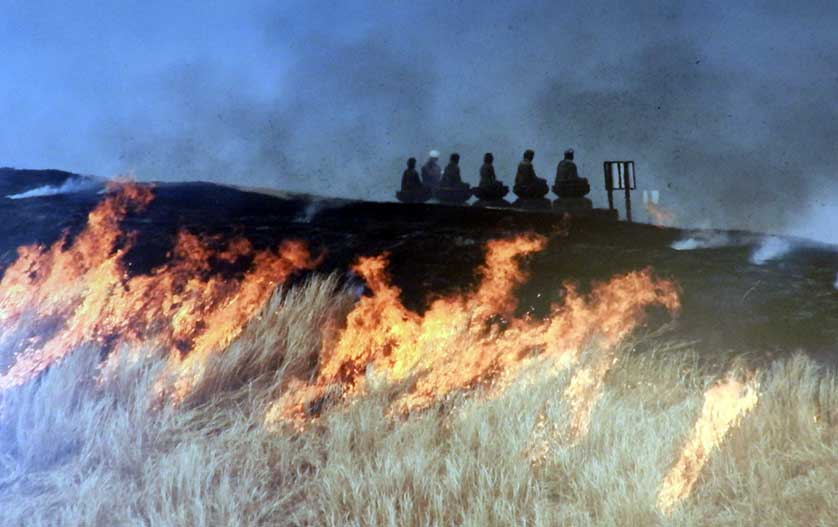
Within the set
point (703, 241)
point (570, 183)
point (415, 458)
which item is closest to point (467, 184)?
point (570, 183)

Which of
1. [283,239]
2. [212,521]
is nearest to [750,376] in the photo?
[212,521]

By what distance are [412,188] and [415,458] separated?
450 centimetres

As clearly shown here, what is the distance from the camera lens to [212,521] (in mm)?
3979

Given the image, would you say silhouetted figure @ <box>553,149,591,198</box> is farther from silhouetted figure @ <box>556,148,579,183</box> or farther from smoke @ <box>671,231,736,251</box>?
smoke @ <box>671,231,736,251</box>

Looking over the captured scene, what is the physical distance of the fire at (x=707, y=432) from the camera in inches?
152

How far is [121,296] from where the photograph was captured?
6156 millimetres

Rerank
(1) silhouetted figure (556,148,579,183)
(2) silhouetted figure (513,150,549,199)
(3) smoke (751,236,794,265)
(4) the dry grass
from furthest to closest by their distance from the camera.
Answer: (2) silhouetted figure (513,150,549,199), (1) silhouetted figure (556,148,579,183), (3) smoke (751,236,794,265), (4) the dry grass

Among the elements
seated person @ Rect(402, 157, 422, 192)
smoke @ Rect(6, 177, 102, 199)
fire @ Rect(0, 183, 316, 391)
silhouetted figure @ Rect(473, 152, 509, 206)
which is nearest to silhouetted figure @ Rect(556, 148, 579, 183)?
silhouetted figure @ Rect(473, 152, 509, 206)

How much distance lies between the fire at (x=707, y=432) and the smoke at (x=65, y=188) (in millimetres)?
6145

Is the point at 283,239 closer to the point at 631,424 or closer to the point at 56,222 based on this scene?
the point at 56,222

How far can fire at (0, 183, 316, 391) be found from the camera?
18.5 feet

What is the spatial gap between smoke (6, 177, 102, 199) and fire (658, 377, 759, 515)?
6145 millimetres

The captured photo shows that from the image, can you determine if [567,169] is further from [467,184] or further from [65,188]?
[65,188]

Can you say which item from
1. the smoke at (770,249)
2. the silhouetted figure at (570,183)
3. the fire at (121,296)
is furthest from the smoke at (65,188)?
the smoke at (770,249)
